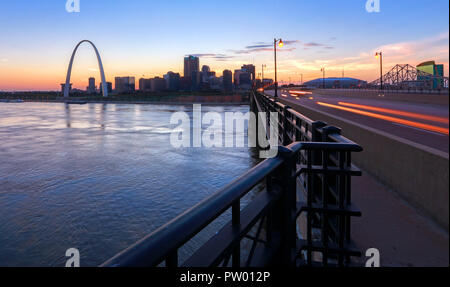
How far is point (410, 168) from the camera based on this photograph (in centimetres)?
548

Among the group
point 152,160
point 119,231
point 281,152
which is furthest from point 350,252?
point 152,160

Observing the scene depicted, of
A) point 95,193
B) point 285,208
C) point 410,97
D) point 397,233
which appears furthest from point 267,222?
point 410,97

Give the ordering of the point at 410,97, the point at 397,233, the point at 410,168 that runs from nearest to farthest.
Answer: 1. the point at 397,233
2. the point at 410,168
3. the point at 410,97

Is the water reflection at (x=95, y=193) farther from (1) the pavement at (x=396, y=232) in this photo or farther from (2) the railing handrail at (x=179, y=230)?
(2) the railing handrail at (x=179, y=230)

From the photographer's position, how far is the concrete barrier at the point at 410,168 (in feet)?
13.8

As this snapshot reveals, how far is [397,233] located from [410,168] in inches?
57.5

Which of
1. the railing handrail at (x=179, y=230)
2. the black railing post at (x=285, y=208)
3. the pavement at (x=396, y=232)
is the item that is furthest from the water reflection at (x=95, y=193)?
the railing handrail at (x=179, y=230)

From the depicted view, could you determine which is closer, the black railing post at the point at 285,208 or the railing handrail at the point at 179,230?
the railing handrail at the point at 179,230

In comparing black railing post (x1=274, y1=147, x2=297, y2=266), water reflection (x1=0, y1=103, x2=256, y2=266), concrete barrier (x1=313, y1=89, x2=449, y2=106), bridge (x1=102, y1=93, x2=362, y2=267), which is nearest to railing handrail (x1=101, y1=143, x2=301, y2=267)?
bridge (x1=102, y1=93, x2=362, y2=267)

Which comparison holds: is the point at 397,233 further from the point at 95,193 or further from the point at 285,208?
the point at 95,193

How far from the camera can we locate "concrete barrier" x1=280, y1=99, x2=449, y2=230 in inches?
165

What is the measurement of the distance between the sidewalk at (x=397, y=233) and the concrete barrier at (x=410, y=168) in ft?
0.59
